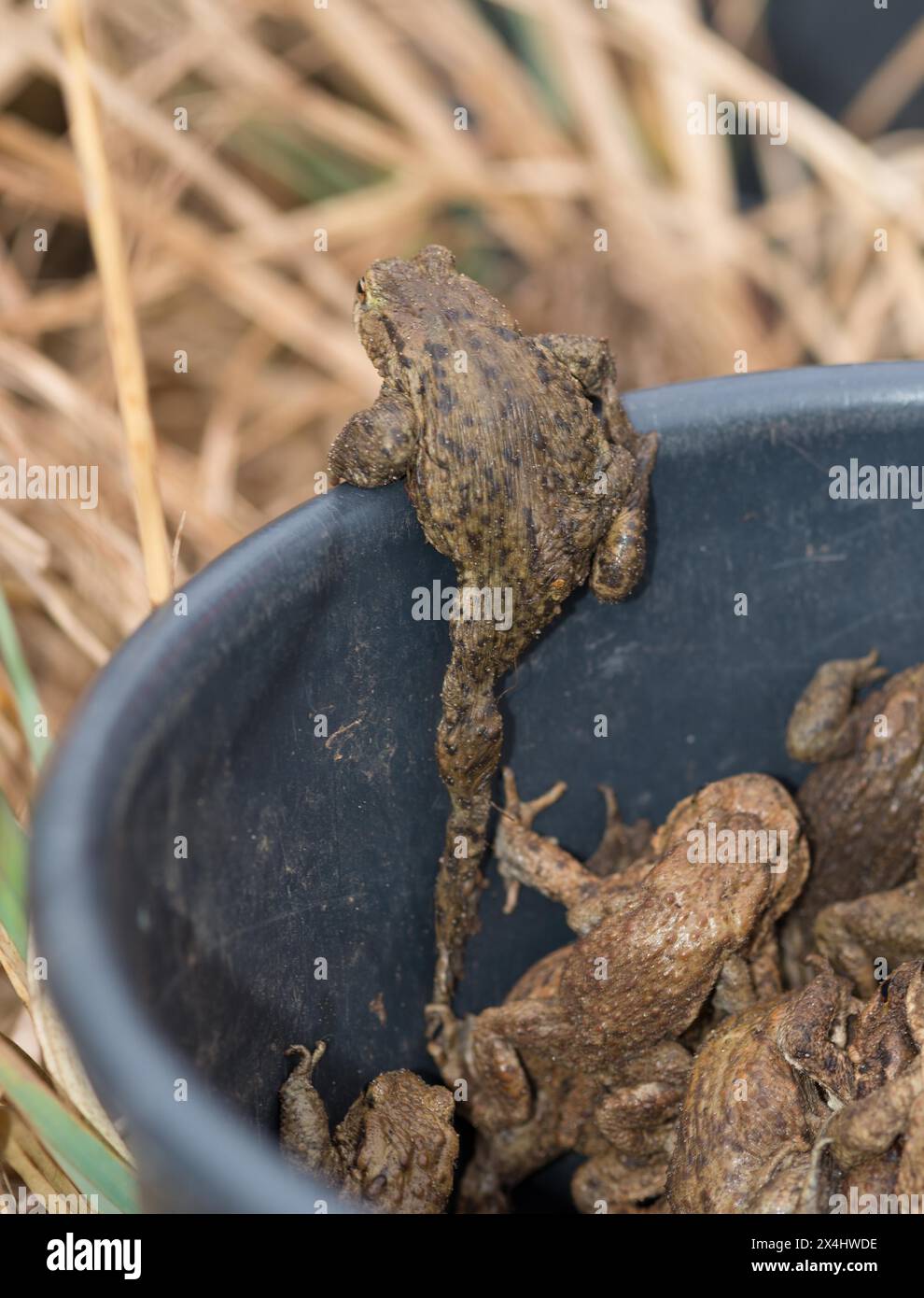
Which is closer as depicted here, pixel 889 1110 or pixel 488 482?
pixel 889 1110

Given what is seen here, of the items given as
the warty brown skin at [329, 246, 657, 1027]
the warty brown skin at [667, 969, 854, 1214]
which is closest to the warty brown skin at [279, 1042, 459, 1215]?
the warty brown skin at [329, 246, 657, 1027]

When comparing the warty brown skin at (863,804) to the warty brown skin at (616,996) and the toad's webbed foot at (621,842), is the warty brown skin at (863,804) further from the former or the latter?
the toad's webbed foot at (621,842)

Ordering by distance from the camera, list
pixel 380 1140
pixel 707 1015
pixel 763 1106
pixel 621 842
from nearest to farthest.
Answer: pixel 763 1106 → pixel 380 1140 → pixel 707 1015 → pixel 621 842

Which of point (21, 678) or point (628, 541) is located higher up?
point (628, 541)

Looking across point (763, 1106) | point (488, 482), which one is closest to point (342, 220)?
point (488, 482)

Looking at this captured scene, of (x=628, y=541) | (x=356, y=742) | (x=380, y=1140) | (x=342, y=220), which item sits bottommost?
(x=380, y=1140)

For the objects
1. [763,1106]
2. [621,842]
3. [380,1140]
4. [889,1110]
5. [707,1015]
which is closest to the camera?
[889,1110]

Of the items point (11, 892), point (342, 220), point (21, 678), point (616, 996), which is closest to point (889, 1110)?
point (616, 996)

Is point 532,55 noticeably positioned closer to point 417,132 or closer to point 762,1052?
point 417,132

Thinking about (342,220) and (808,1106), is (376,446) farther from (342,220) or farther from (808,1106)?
(342,220)
